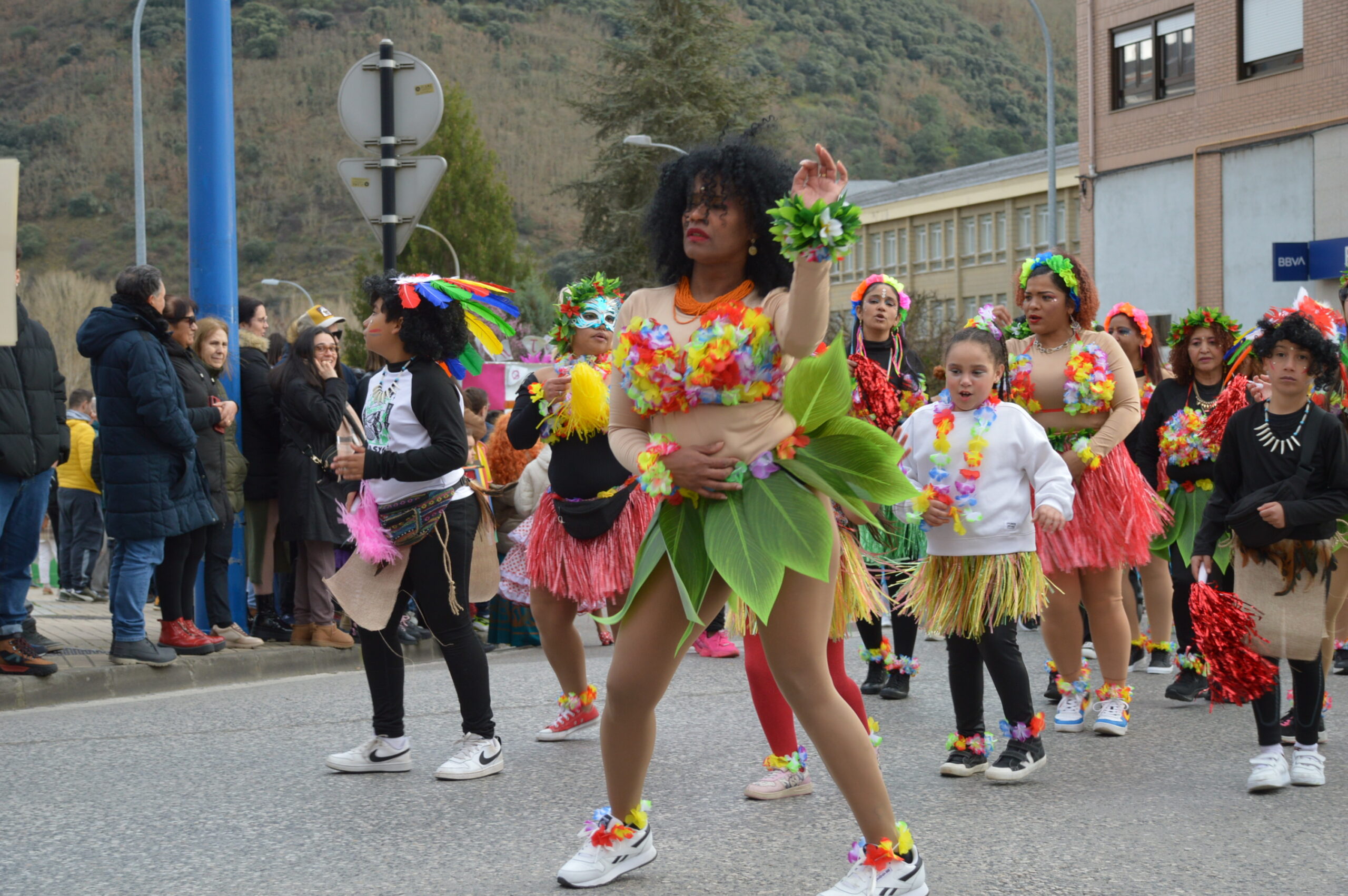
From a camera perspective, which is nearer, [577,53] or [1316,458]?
[1316,458]

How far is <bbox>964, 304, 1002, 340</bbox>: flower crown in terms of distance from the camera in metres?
6.41

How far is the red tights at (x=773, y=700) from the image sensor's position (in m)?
5.23

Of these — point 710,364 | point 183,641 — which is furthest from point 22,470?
point 710,364

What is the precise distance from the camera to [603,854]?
167 inches

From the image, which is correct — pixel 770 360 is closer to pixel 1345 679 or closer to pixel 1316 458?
pixel 1316 458

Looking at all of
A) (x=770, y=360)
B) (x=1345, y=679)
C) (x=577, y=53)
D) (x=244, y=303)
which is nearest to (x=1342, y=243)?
(x=1345, y=679)

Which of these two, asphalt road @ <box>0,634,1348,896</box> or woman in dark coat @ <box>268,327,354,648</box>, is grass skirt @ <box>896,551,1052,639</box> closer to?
asphalt road @ <box>0,634,1348,896</box>

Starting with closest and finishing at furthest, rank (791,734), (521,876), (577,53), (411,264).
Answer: (521,876) < (791,734) < (411,264) < (577,53)

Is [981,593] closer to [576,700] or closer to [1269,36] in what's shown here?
[576,700]

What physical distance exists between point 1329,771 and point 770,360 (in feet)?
10.7

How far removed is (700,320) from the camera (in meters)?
4.12

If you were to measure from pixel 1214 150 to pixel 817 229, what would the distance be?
80.9 feet

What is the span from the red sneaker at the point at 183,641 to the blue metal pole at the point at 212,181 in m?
1.01

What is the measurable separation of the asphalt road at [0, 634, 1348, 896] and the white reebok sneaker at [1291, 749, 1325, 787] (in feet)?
0.12
